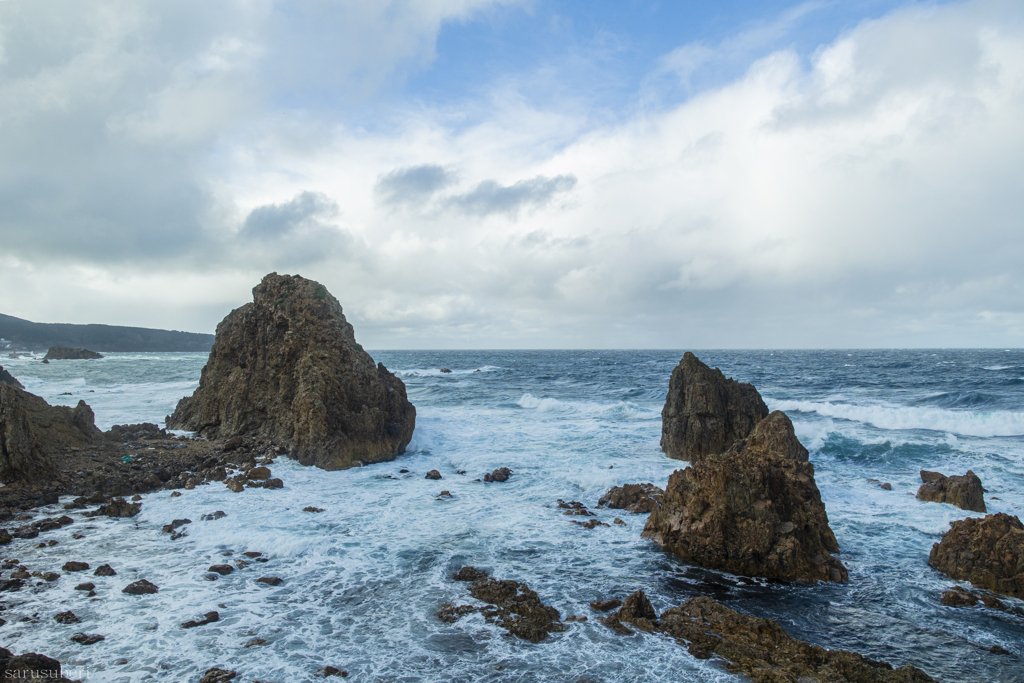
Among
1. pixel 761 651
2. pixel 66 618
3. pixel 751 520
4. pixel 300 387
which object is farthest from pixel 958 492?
pixel 300 387

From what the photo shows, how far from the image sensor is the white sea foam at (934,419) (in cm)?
2397

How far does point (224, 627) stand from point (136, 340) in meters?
197

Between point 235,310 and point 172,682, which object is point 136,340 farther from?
point 172,682

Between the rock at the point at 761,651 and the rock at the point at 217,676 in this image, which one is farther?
the rock at the point at 761,651

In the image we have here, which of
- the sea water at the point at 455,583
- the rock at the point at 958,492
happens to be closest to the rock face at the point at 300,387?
the sea water at the point at 455,583

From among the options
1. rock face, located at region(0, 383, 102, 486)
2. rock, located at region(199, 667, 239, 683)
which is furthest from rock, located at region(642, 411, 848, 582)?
rock face, located at region(0, 383, 102, 486)

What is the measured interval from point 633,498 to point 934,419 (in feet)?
72.2

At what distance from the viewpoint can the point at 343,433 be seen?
18016mm

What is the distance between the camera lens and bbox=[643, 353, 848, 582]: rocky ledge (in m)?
9.70

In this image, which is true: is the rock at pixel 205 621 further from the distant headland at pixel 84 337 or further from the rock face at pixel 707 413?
the distant headland at pixel 84 337

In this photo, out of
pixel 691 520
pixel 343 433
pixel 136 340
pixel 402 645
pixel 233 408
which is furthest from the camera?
pixel 136 340

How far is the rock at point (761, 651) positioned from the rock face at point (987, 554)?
4412mm

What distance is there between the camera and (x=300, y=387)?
18391mm

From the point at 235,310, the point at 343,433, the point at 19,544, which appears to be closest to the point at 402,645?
the point at 19,544
